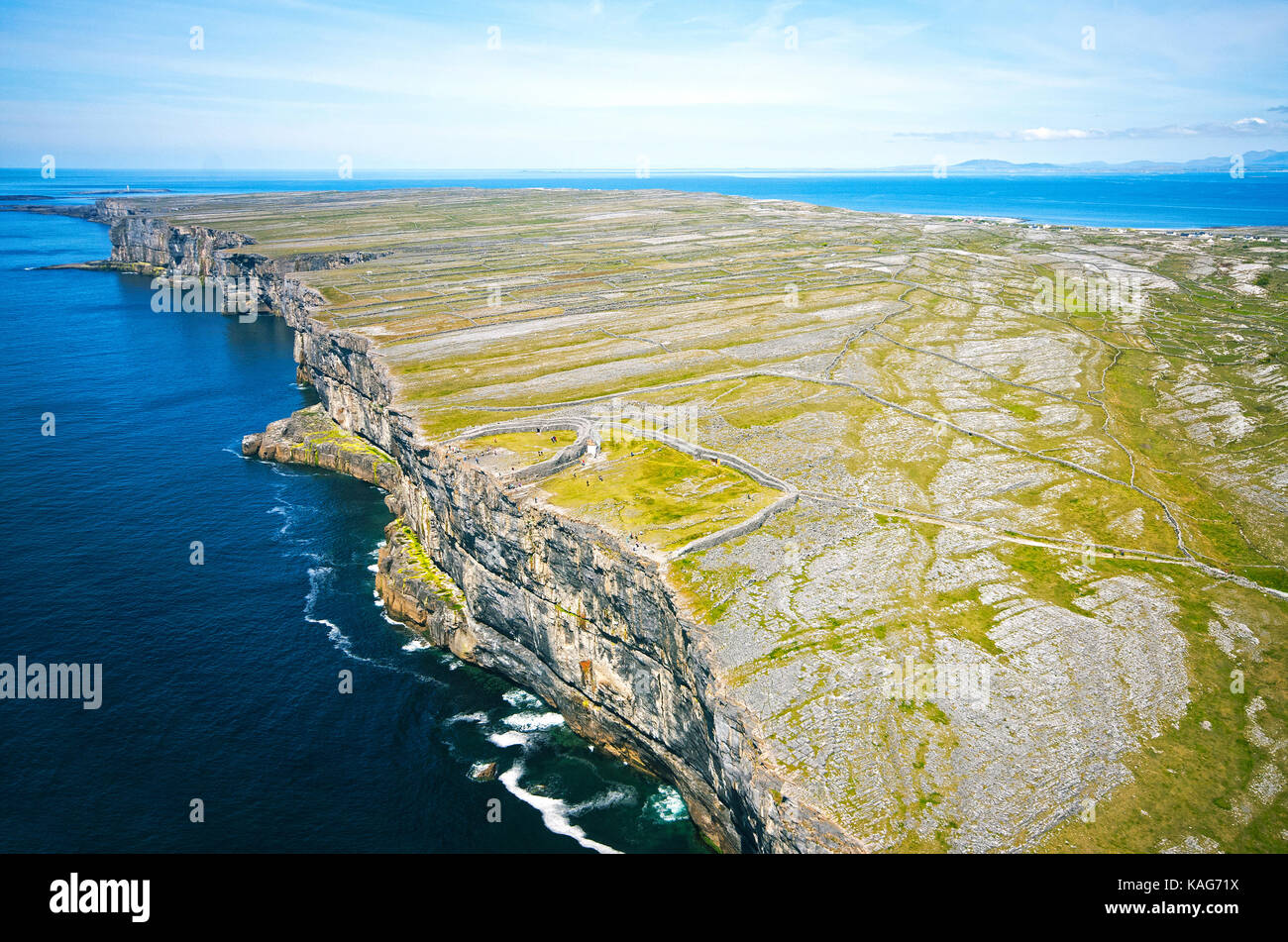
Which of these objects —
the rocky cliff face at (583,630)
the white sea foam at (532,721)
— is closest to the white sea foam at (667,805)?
the rocky cliff face at (583,630)

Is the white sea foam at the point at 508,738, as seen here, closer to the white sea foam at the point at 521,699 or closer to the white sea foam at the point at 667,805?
the white sea foam at the point at 521,699

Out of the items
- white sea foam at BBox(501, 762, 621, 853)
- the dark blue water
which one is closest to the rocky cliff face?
the dark blue water

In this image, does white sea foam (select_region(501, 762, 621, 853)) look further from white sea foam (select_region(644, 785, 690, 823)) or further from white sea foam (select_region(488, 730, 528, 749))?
white sea foam (select_region(644, 785, 690, 823))

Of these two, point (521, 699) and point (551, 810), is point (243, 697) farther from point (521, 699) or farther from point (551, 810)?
point (551, 810)

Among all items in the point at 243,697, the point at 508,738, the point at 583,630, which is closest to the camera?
the point at 583,630

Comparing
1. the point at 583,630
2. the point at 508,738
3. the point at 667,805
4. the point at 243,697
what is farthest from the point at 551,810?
the point at 243,697

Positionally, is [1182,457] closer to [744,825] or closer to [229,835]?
[744,825]
